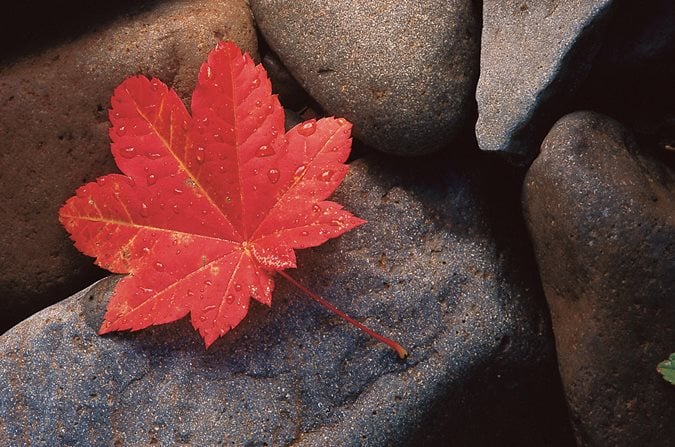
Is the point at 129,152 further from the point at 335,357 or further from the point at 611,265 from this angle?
the point at 611,265

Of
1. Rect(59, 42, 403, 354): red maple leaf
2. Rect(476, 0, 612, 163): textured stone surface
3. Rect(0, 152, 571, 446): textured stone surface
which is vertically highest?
Rect(476, 0, 612, 163): textured stone surface

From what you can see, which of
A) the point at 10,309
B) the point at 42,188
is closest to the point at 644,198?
the point at 42,188

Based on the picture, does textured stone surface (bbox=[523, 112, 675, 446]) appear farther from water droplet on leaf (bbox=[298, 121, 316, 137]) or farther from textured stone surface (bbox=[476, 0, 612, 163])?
water droplet on leaf (bbox=[298, 121, 316, 137])

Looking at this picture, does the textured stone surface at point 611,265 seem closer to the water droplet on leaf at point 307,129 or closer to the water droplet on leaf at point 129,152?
the water droplet on leaf at point 307,129

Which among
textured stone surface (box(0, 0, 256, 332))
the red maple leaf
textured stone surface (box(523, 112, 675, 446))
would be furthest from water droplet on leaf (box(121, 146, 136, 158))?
textured stone surface (box(523, 112, 675, 446))

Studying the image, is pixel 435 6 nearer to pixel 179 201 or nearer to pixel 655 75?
pixel 655 75

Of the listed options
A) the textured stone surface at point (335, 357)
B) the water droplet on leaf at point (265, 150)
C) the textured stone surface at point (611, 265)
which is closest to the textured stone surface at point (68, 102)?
the textured stone surface at point (335, 357)
